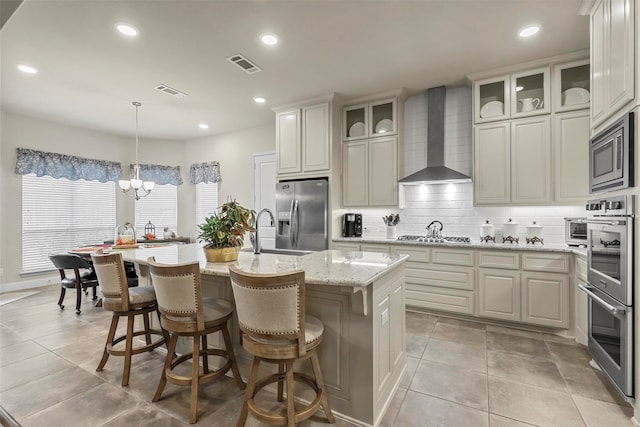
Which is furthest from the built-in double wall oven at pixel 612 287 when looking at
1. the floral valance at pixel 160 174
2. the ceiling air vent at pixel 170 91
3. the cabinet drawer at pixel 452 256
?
the floral valance at pixel 160 174

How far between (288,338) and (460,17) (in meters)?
2.86

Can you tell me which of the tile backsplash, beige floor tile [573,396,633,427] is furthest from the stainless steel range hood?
beige floor tile [573,396,633,427]

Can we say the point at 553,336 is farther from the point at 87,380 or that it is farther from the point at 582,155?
the point at 87,380

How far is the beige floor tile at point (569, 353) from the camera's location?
256cm

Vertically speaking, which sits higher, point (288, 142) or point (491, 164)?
point (288, 142)

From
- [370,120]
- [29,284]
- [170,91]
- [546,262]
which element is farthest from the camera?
[29,284]

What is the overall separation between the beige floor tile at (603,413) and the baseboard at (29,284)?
24.0 feet

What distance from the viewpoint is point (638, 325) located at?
1.79m

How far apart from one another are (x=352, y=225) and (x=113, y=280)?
9.91 ft

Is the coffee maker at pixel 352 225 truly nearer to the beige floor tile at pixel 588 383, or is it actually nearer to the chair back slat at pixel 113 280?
the beige floor tile at pixel 588 383

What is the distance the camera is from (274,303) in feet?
4.78

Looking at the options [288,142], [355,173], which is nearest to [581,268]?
[355,173]

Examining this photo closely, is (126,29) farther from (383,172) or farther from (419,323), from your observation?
(419,323)

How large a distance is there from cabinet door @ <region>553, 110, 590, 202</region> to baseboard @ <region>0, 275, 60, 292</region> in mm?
7817
